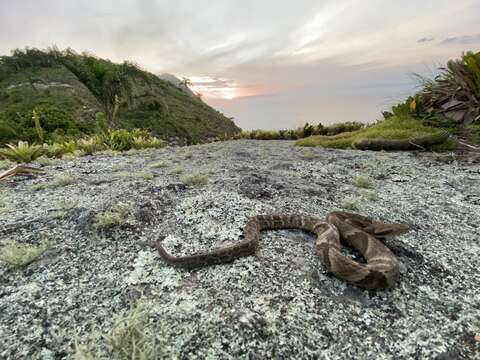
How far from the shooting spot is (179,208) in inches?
155

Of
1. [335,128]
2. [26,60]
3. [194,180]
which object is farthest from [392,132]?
[26,60]

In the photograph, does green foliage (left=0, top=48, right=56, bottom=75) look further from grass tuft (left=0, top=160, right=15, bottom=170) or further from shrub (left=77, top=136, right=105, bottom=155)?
grass tuft (left=0, top=160, right=15, bottom=170)

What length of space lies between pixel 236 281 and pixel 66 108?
118 ft

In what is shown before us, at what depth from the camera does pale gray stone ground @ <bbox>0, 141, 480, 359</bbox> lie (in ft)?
6.44

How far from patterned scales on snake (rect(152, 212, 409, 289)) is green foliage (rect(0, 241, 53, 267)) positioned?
109 cm

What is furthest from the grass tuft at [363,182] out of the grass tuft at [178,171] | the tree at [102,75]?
the tree at [102,75]

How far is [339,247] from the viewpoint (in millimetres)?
2842

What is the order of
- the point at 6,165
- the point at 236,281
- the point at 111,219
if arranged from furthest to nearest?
1. the point at 6,165
2. the point at 111,219
3. the point at 236,281

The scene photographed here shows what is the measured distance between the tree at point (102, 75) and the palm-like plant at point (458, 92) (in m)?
14.0

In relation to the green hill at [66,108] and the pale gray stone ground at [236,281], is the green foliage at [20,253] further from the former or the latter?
the green hill at [66,108]

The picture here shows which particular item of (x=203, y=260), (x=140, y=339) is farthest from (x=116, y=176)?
(x=140, y=339)

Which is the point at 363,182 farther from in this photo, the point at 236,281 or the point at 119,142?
the point at 119,142

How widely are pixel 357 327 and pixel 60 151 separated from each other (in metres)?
9.15

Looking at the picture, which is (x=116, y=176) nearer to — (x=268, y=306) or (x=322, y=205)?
(x=322, y=205)
